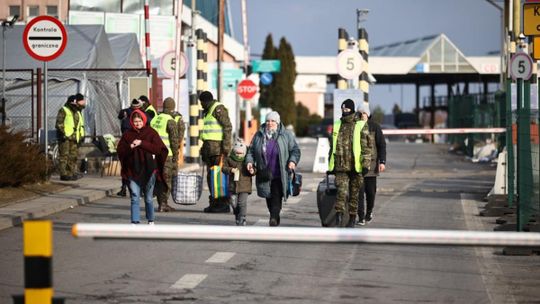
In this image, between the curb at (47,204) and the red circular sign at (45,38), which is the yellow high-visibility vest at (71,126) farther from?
the red circular sign at (45,38)

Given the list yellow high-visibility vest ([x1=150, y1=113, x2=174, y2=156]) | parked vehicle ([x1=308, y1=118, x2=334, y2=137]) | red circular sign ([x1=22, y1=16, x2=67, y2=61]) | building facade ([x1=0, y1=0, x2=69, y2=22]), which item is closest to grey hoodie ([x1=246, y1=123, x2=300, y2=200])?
yellow high-visibility vest ([x1=150, y1=113, x2=174, y2=156])

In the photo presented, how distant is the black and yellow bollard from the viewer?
16.6 feet

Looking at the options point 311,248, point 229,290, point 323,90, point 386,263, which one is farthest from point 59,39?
point 323,90

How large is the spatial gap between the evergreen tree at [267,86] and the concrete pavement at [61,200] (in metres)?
65.0

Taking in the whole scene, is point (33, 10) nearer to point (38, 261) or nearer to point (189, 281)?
point (189, 281)

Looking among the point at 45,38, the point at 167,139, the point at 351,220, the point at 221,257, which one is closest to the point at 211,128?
the point at 167,139

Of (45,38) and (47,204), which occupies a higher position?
(45,38)

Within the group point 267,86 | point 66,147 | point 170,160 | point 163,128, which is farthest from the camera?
point 267,86

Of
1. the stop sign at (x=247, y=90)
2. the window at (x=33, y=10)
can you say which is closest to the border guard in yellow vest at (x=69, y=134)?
the window at (x=33, y=10)

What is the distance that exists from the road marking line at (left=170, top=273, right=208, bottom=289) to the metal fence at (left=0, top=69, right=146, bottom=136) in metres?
20.6

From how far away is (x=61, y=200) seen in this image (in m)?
19.7

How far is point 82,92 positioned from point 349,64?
8673mm

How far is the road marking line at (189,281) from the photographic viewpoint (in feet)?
33.7

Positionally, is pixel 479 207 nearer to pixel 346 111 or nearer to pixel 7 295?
pixel 346 111
